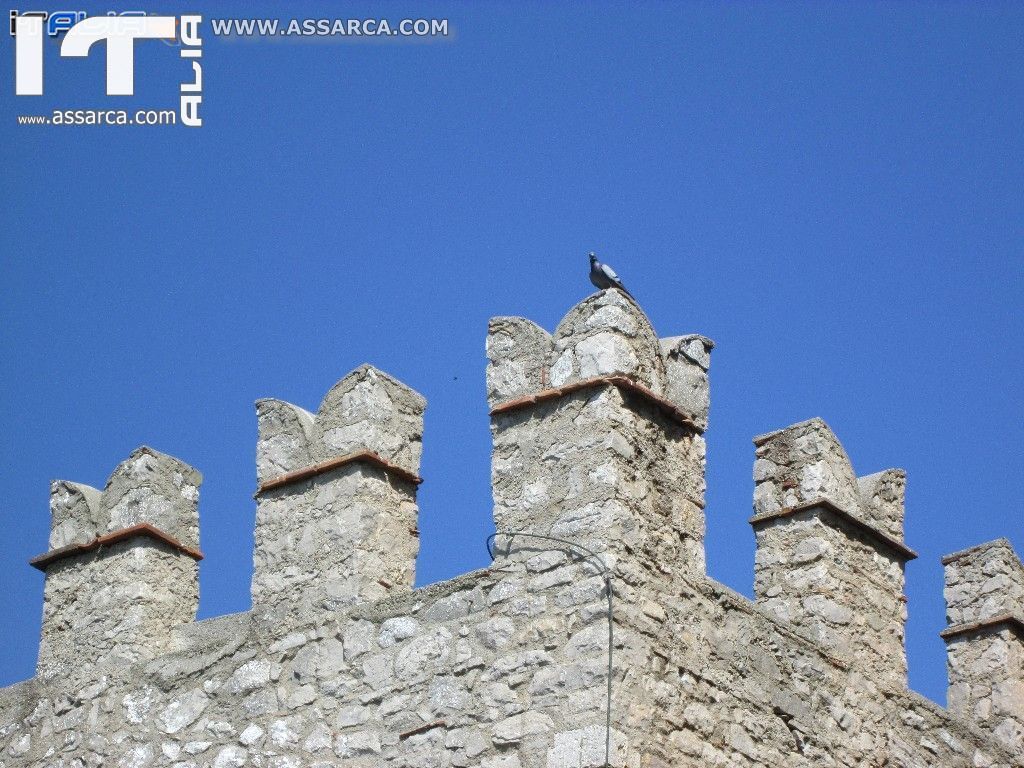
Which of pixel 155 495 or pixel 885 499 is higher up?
pixel 155 495

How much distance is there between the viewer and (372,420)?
1202cm

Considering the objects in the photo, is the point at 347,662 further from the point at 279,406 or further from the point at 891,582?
the point at 891,582

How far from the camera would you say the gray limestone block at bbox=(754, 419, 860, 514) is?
12703 millimetres

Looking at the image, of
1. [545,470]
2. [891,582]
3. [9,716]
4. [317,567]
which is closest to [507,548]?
[545,470]

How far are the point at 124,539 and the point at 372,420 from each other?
6.23 feet

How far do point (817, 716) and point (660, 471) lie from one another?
166 cm

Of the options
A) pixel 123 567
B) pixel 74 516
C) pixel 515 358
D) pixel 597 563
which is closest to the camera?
pixel 597 563

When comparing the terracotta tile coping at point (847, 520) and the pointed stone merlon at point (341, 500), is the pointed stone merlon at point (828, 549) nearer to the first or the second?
the terracotta tile coping at point (847, 520)

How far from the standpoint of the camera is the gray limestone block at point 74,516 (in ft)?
43.2

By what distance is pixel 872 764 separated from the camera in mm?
12266

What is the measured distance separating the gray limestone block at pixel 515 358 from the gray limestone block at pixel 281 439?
1.14 m

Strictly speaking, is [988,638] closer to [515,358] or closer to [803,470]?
[803,470]

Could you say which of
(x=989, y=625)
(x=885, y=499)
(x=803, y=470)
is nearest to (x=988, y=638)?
(x=989, y=625)

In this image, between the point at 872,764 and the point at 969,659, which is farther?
the point at 969,659
